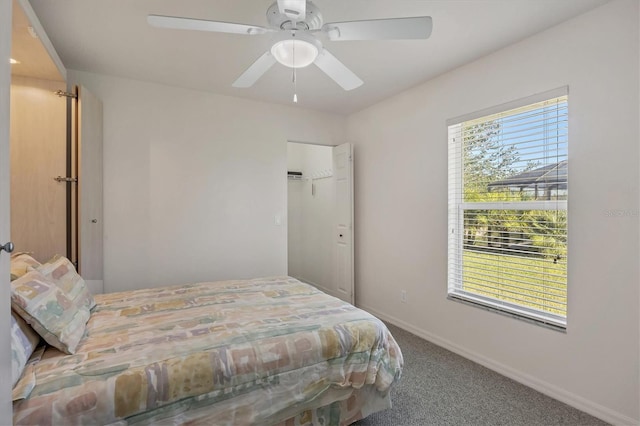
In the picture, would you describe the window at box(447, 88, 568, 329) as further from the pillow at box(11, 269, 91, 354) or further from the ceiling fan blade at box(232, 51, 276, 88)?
the pillow at box(11, 269, 91, 354)

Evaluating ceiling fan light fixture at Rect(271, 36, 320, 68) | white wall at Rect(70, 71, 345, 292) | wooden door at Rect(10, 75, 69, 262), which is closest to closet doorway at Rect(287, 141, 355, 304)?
white wall at Rect(70, 71, 345, 292)

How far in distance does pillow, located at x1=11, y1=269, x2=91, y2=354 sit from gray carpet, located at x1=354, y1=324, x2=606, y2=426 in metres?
1.62

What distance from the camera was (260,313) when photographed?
1.96m

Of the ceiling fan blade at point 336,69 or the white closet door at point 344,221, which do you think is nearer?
the ceiling fan blade at point 336,69

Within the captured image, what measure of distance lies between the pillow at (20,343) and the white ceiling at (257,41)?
1.88 meters

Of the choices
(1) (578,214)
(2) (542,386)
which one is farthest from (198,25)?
(2) (542,386)

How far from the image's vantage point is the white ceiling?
1944mm

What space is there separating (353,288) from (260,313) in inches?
89.8

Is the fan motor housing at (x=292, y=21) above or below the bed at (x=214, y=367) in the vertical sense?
above

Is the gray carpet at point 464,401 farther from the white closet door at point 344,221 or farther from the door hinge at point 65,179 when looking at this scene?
the door hinge at point 65,179

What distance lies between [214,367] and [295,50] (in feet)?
5.41

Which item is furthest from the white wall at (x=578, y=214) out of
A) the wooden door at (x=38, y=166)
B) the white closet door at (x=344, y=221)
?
the wooden door at (x=38, y=166)

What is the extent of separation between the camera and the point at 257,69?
78.1 inches

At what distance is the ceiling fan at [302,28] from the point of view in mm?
1462
